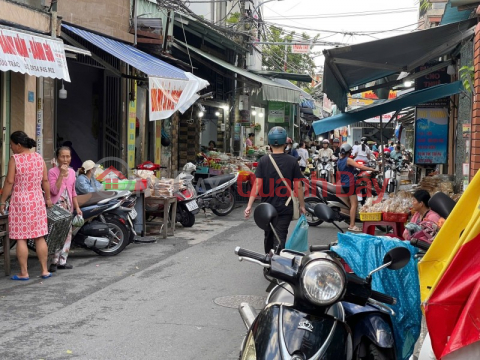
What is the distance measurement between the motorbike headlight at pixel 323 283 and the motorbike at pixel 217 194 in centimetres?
1036

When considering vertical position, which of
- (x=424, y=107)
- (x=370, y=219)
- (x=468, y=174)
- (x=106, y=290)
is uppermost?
(x=424, y=107)

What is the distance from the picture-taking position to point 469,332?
2600 mm

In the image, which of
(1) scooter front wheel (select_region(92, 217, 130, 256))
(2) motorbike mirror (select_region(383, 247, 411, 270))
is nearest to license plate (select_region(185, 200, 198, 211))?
(1) scooter front wheel (select_region(92, 217, 130, 256))

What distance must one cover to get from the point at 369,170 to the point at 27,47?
303 inches

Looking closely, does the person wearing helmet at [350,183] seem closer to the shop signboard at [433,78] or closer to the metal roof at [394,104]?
the metal roof at [394,104]

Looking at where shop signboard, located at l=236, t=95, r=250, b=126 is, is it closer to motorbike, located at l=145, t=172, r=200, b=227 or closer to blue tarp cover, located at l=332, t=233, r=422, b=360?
motorbike, located at l=145, t=172, r=200, b=227

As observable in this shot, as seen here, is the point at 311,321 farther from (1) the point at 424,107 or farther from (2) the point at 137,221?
(1) the point at 424,107

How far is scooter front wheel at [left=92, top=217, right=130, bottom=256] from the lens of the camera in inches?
368

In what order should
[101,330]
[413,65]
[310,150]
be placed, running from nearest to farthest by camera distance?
[101,330] → [413,65] → [310,150]

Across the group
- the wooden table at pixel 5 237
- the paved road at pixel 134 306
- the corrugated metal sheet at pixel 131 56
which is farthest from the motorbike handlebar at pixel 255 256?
the corrugated metal sheet at pixel 131 56

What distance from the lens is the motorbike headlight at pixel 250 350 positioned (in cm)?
331

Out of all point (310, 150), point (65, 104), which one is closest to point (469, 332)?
point (65, 104)

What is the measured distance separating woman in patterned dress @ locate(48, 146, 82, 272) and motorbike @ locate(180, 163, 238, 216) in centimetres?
502

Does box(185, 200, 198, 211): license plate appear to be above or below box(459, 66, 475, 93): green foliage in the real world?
below
